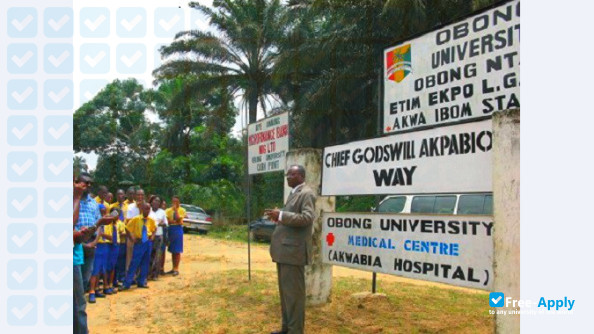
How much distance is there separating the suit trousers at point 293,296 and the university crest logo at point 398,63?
7.63ft

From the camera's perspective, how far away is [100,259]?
771 cm

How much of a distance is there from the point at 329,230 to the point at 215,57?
18.8 m

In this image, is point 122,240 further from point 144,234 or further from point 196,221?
point 196,221

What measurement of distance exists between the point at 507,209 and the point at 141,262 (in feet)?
23.0

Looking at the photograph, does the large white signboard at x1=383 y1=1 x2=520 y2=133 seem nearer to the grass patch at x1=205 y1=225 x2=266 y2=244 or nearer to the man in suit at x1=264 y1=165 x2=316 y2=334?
the man in suit at x1=264 y1=165 x2=316 y2=334

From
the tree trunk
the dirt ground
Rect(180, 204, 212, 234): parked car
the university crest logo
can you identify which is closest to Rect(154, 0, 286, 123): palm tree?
the tree trunk

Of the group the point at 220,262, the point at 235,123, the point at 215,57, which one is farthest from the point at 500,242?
the point at 235,123

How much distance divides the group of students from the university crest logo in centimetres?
461

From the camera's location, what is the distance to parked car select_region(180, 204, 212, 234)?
71.8ft

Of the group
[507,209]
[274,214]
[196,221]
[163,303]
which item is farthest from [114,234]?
[196,221]

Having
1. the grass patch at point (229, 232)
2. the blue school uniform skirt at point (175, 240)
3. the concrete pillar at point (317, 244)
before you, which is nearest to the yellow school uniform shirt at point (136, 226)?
the blue school uniform skirt at point (175, 240)

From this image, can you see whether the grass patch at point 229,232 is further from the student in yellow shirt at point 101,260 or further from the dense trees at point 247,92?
the student in yellow shirt at point 101,260

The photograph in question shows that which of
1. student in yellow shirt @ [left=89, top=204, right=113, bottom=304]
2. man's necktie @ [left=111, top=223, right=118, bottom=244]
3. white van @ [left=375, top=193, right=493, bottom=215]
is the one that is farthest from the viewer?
white van @ [left=375, top=193, right=493, bottom=215]

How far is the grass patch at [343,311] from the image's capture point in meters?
5.54
